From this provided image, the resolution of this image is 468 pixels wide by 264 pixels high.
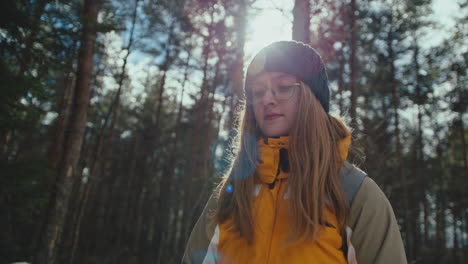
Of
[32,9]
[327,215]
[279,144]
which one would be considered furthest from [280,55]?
[32,9]

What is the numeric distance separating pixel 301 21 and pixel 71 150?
5512 millimetres

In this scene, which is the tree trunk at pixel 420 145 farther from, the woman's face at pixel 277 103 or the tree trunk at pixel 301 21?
the woman's face at pixel 277 103

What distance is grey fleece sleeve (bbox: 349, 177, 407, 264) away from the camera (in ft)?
4.63

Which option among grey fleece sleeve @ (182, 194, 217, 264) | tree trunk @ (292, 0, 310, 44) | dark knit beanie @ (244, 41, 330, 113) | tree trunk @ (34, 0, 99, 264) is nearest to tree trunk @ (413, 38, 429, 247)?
tree trunk @ (292, 0, 310, 44)

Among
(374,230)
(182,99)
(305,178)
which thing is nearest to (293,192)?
(305,178)

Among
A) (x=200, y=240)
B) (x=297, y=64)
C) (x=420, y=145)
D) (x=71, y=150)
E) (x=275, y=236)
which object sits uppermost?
(x=420, y=145)

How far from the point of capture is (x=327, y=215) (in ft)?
5.16

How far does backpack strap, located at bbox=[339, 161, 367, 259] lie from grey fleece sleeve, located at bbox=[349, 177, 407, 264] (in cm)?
3

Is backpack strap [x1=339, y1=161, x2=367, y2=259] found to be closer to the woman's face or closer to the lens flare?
the woman's face

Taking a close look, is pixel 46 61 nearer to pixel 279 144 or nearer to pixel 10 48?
pixel 10 48

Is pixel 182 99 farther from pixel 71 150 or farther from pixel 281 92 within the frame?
pixel 281 92

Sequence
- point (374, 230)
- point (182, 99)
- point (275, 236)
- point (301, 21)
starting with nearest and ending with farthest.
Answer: point (374, 230) → point (275, 236) → point (301, 21) → point (182, 99)

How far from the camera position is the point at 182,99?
15273 millimetres

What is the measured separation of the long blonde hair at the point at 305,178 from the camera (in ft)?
5.12
